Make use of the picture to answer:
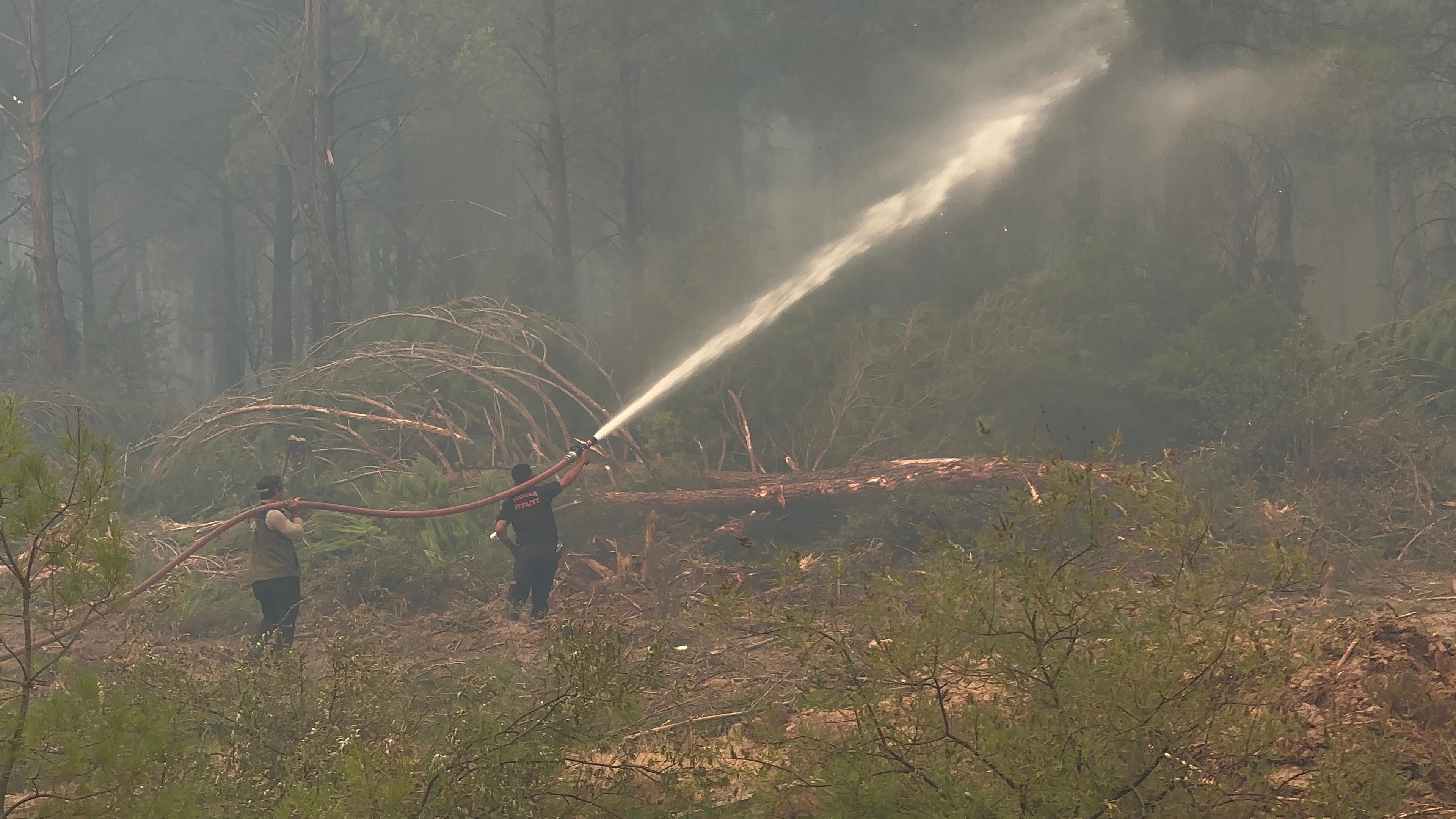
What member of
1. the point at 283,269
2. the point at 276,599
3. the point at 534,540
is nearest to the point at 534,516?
the point at 534,540

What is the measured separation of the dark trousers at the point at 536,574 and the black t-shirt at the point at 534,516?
0.06 m

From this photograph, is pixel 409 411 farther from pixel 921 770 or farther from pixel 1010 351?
pixel 921 770

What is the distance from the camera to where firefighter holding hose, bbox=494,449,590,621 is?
9.87 metres

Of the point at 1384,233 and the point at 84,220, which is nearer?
the point at 84,220

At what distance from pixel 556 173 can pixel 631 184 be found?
6.60 feet

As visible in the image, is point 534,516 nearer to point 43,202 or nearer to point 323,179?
point 323,179

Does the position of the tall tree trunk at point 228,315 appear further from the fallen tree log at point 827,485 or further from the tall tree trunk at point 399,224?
the fallen tree log at point 827,485

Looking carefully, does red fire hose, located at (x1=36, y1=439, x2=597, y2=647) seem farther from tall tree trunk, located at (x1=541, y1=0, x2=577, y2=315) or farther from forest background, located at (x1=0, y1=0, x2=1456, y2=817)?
tall tree trunk, located at (x1=541, y1=0, x2=577, y2=315)

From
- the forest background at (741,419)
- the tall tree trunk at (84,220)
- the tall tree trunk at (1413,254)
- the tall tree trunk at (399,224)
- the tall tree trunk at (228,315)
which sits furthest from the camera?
the tall tree trunk at (84,220)

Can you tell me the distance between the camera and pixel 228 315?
26.9m

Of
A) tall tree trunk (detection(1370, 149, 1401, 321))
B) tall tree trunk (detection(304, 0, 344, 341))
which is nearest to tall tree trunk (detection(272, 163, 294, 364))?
tall tree trunk (detection(304, 0, 344, 341))

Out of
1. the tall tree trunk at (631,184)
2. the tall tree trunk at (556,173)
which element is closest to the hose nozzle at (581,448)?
the tall tree trunk at (556,173)

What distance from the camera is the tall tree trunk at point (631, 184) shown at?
22.7 m

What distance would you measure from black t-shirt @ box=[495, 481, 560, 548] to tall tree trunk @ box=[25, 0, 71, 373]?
14822mm
